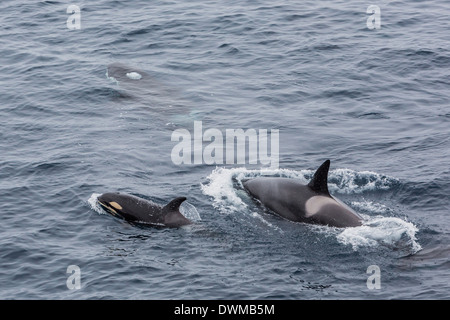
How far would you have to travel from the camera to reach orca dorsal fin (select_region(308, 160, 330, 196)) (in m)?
23.7

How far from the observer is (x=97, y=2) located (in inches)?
2012

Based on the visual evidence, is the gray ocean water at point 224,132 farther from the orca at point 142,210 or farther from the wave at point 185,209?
the orca at point 142,210

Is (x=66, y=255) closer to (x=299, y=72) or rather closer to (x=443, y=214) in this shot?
(x=443, y=214)

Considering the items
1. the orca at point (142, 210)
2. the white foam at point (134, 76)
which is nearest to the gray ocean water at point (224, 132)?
the white foam at point (134, 76)

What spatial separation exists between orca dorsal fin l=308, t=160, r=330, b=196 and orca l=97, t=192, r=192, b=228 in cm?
391

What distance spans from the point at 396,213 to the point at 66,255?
1013 centimetres

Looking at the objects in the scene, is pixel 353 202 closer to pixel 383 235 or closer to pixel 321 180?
pixel 321 180

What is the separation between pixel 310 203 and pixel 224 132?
888 centimetres

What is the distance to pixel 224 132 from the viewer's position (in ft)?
107

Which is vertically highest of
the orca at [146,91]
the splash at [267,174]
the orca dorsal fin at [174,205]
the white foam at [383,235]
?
the orca at [146,91]

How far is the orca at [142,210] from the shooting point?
24.5 m

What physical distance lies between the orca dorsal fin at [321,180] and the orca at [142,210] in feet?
12.8

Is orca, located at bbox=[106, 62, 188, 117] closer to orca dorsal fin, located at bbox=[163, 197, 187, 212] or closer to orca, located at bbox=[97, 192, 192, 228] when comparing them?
orca, located at bbox=[97, 192, 192, 228]
